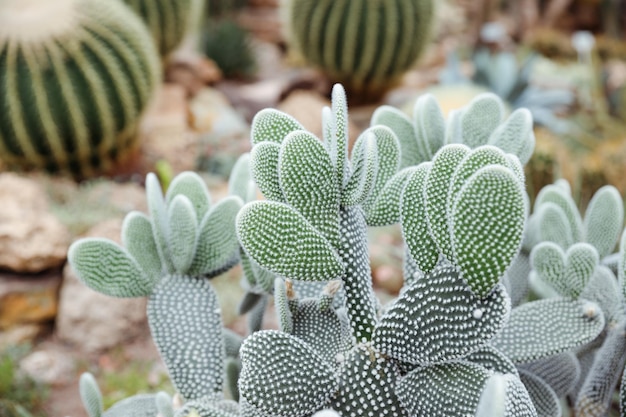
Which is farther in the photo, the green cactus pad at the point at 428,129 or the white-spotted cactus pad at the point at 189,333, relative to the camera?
the green cactus pad at the point at 428,129

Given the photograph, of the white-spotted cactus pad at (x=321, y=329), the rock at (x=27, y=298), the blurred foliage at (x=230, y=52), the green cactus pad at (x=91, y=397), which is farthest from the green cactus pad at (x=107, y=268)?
the blurred foliage at (x=230, y=52)

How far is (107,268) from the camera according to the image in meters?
0.84

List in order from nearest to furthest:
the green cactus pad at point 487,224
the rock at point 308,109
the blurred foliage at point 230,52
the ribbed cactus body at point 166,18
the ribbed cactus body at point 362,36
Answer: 1. the green cactus pad at point 487,224
2. the rock at point 308,109
3. the ribbed cactus body at point 166,18
4. the ribbed cactus body at point 362,36
5. the blurred foliage at point 230,52

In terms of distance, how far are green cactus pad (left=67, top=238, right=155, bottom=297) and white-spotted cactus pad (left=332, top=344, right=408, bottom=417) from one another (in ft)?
1.07

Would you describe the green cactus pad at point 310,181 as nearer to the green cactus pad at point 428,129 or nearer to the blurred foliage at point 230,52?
the green cactus pad at point 428,129

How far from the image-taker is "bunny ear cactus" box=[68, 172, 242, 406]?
812 millimetres

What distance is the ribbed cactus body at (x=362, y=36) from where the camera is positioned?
3.70 meters

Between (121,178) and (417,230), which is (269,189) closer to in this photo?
(417,230)

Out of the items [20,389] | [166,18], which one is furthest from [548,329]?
[166,18]

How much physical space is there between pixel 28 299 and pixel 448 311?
1904 millimetres

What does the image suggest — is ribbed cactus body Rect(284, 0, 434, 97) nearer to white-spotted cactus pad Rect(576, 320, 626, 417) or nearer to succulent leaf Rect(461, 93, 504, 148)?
succulent leaf Rect(461, 93, 504, 148)

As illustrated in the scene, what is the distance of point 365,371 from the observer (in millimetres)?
647

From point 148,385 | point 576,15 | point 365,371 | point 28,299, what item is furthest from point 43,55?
point 576,15

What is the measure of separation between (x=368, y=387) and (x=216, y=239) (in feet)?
1.03
